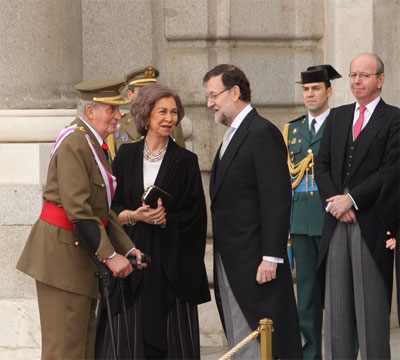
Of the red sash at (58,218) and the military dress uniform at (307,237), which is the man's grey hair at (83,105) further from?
the military dress uniform at (307,237)

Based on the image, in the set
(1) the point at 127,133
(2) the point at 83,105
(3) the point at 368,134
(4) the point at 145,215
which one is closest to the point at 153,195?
(4) the point at 145,215

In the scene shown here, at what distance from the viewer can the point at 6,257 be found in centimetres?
723

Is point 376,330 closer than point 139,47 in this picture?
Yes

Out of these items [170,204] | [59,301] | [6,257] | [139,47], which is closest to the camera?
[59,301]

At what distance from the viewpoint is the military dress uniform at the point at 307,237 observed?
7180 mm

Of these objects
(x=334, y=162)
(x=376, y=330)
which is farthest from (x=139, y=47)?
Result: (x=376, y=330)

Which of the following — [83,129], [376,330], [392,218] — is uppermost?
[83,129]

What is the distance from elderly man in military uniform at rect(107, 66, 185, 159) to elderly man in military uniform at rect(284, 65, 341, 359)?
74 cm

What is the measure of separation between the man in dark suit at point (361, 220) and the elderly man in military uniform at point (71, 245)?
4.10 feet

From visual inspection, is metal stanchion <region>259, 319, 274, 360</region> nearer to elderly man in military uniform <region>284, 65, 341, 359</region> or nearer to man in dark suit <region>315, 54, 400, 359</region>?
man in dark suit <region>315, 54, 400, 359</region>

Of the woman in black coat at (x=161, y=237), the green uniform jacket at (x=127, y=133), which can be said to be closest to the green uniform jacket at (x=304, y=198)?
the green uniform jacket at (x=127, y=133)

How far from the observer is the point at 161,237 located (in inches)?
238

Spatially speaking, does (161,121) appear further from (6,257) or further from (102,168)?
(6,257)

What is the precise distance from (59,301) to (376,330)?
1792mm
